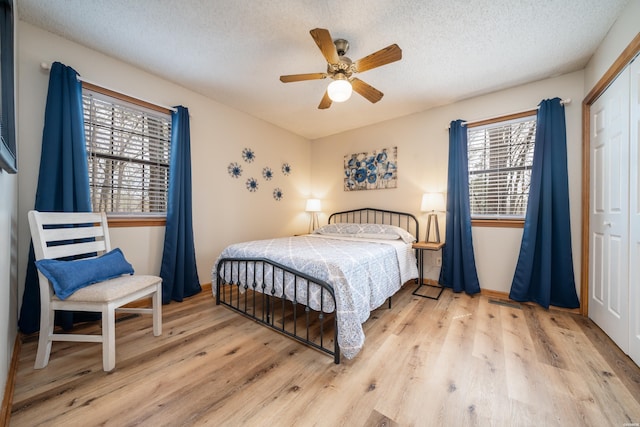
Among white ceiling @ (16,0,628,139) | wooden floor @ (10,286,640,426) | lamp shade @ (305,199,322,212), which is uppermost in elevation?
white ceiling @ (16,0,628,139)

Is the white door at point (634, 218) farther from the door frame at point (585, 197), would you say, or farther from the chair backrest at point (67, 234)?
the chair backrest at point (67, 234)

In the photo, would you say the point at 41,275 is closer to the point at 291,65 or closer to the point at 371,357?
the point at 371,357

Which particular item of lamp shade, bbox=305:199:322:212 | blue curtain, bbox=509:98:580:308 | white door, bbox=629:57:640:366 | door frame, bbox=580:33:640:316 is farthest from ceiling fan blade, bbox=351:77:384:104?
lamp shade, bbox=305:199:322:212

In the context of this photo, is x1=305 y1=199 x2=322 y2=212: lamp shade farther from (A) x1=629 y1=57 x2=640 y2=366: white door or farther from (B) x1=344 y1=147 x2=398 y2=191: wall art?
(A) x1=629 y1=57 x2=640 y2=366: white door

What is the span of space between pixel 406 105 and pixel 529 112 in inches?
54.4

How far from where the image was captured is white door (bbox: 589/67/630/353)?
1.78 meters

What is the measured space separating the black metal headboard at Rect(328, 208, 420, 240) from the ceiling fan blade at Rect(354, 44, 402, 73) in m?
2.27

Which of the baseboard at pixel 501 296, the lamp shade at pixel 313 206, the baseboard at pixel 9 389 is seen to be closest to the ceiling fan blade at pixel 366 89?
the lamp shade at pixel 313 206

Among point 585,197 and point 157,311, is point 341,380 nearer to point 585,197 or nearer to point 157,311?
point 157,311

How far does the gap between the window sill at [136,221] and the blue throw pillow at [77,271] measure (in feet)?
2.13

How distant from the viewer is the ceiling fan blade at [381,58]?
1.72 m

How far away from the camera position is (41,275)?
153 cm

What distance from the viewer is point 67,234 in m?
1.84

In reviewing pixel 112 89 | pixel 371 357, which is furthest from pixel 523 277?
pixel 112 89
